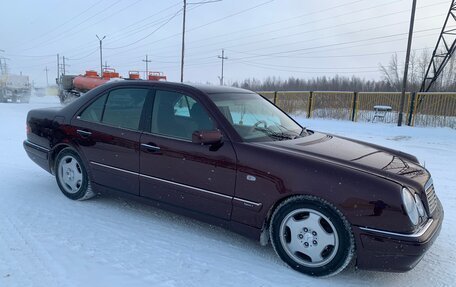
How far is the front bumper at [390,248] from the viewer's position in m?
2.71

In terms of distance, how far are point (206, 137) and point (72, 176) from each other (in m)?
2.25

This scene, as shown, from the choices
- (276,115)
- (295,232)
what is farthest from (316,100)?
(295,232)

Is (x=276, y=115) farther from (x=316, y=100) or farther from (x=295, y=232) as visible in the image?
(x=316, y=100)

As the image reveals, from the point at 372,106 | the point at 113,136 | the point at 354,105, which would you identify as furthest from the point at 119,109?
the point at 372,106

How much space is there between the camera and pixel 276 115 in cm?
433

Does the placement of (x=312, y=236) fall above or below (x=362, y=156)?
below

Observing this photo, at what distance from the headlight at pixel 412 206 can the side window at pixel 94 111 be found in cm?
339

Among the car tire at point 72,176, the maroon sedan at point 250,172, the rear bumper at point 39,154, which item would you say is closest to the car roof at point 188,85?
the maroon sedan at point 250,172

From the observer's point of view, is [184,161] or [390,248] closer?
[390,248]

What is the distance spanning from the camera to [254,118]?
394 centimetres

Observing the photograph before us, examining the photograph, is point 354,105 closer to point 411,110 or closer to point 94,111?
point 411,110

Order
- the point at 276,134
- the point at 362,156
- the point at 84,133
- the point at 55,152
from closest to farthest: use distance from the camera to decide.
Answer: the point at 362,156 < the point at 276,134 < the point at 84,133 < the point at 55,152

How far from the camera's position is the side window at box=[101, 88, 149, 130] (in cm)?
405

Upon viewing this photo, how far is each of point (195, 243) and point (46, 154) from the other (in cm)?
259
